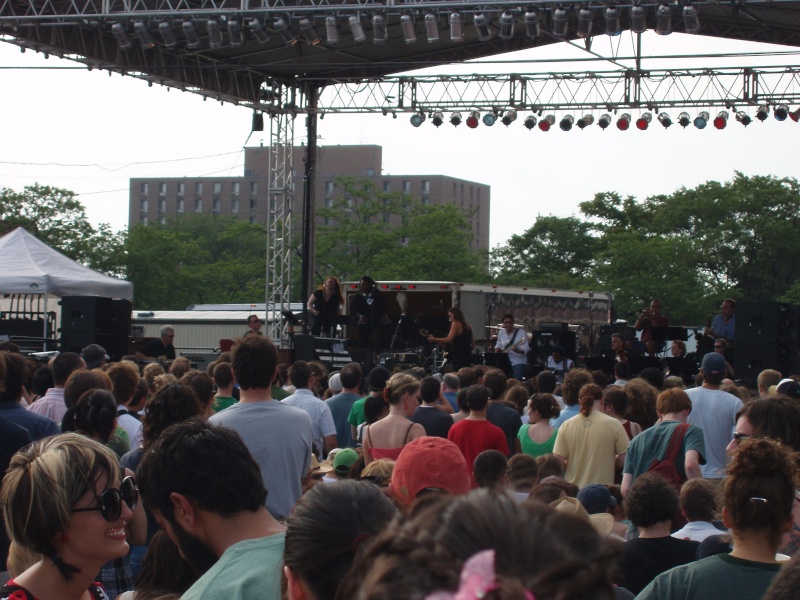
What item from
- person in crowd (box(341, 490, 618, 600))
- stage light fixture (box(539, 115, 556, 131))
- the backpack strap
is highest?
stage light fixture (box(539, 115, 556, 131))

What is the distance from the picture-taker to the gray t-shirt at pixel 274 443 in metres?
4.79

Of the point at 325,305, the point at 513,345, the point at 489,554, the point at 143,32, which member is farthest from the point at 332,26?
the point at 489,554

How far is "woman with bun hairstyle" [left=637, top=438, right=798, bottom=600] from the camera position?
3031mm

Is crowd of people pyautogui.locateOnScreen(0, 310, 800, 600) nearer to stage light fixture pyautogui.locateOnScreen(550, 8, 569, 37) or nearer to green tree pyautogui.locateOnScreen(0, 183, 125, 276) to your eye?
stage light fixture pyautogui.locateOnScreen(550, 8, 569, 37)

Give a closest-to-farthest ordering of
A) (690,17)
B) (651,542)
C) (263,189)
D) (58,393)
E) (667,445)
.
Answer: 1. (651,542)
2. (667,445)
3. (58,393)
4. (690,17)
5. (263,189)

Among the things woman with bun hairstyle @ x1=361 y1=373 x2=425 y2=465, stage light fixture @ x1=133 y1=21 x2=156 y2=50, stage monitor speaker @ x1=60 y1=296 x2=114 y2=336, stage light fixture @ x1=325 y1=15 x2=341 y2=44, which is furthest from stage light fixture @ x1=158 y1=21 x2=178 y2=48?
woman with bun hairstyle @ x1=361 y1=373 x2=425 y2=465

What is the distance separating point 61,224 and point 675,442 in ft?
191

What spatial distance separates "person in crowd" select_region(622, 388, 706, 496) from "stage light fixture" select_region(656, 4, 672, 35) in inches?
384

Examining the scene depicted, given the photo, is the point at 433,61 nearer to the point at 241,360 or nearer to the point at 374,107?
the point at 374,107

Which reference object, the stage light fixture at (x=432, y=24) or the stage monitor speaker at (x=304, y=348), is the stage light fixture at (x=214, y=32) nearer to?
the stage light fixture at (x=432, y=24)

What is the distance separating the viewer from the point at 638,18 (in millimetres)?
15156

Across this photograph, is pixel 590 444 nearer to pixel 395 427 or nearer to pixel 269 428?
pixel 395 427

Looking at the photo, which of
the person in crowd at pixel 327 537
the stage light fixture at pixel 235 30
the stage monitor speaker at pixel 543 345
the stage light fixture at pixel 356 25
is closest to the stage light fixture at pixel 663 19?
the stage light fixture at pixel 356 25

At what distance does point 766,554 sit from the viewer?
123 inches
